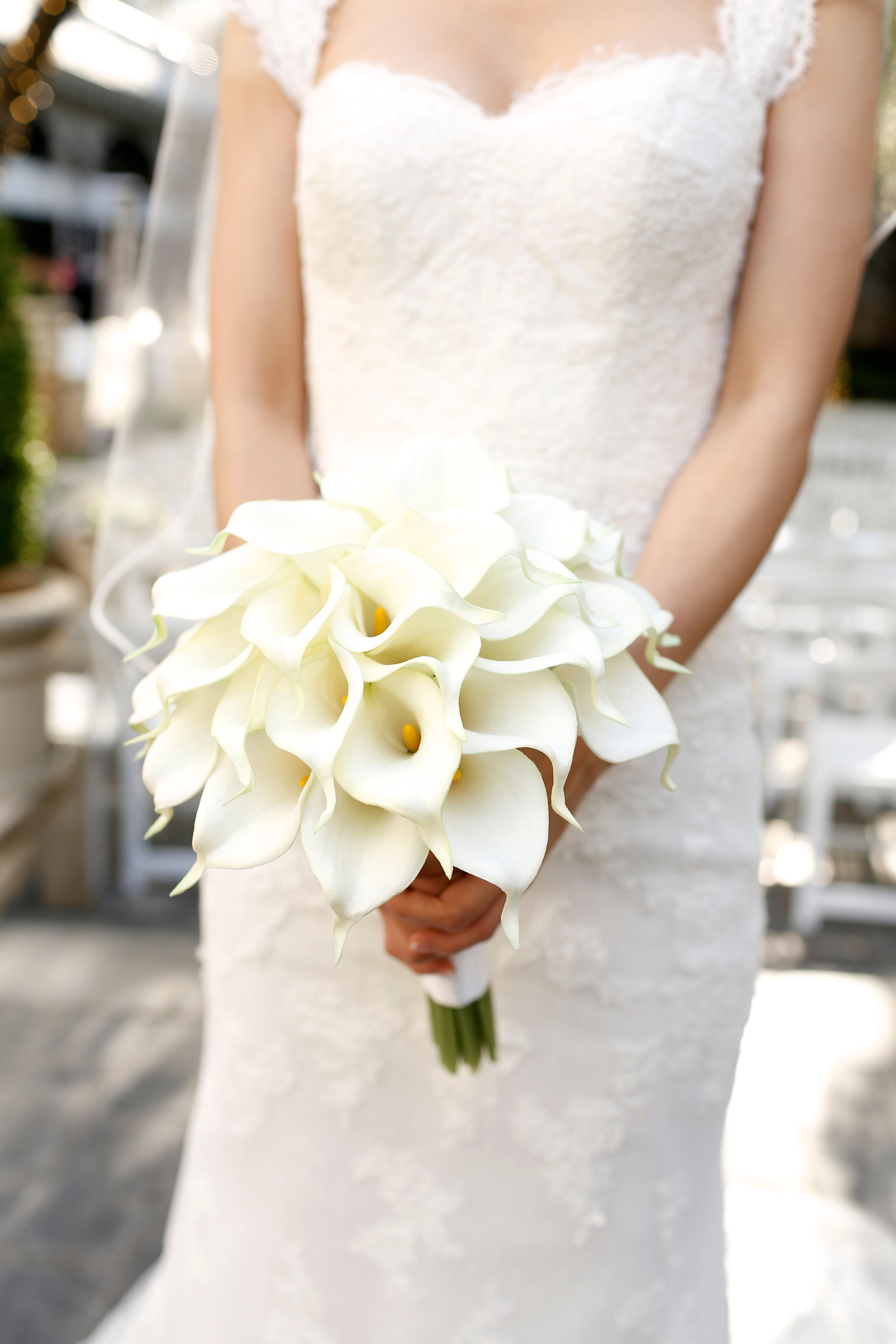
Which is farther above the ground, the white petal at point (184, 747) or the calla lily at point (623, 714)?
the calla lily at point (623, 714)

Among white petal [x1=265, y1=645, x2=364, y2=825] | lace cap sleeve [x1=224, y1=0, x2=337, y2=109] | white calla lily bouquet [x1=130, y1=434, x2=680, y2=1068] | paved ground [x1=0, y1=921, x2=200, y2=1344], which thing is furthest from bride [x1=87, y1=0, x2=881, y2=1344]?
paved ground [x1=0, y1=921, x2=200, y2=1344]

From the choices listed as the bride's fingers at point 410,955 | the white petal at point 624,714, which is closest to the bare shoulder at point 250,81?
the white petal at point 624,714

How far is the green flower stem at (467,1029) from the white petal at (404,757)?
431 millimetres

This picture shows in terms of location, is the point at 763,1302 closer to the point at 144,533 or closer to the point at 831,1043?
the point at 831,1043

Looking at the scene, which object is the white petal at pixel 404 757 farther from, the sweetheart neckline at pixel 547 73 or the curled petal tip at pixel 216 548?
the sweetheart neckline at pixel 547 73

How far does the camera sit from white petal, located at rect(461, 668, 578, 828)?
730mm

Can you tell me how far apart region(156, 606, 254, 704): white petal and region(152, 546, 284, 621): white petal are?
1 centimetres

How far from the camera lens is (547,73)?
1204 millimetres

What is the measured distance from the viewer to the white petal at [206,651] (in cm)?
81

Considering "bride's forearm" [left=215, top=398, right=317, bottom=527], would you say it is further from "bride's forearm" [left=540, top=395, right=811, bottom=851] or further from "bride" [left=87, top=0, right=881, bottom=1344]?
"bride's forearm" [left=540, top=395, right=811, bottom=851]

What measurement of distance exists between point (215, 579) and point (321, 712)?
0.50 feet

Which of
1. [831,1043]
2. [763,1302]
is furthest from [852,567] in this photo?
[763,1302]

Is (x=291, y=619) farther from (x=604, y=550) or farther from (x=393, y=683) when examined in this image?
(x=604, y=550)

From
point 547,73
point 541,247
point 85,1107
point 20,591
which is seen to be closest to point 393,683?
point 541,247
